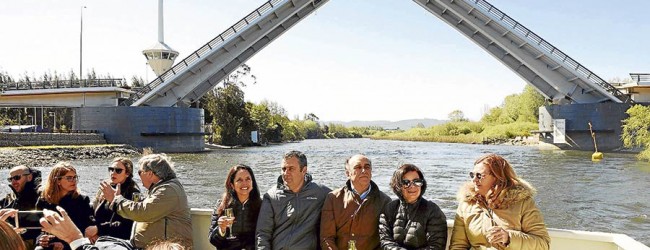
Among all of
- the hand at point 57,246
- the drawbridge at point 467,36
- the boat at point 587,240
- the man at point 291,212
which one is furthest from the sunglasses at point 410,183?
the drawbridge at point 467,36

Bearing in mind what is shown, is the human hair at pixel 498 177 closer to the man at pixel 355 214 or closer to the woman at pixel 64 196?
the man at pixel 355 214

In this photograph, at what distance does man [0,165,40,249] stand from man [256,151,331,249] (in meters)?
1.48

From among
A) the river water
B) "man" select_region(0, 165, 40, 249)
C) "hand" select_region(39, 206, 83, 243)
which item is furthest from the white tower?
"hand" select_region(39, 206, 83, 243)

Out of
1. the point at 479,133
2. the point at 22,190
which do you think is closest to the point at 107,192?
the point at 22,190

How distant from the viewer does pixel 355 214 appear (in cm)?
273

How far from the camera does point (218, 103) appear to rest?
3534 cm

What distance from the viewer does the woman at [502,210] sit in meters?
2.26

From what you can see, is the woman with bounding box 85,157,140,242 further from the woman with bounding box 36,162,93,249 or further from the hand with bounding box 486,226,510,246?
the hand with bounding box 486,226,510,246

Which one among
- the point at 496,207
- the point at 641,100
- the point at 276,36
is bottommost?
the point at 496,207

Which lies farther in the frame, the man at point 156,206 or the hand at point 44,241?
the man at point 156,206

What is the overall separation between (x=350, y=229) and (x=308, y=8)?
20.1 m

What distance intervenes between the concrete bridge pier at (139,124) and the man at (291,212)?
2032 cm

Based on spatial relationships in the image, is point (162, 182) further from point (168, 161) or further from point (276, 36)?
point (276, 36)

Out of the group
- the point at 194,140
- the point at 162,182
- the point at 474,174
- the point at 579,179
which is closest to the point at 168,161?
the point at 162,182
